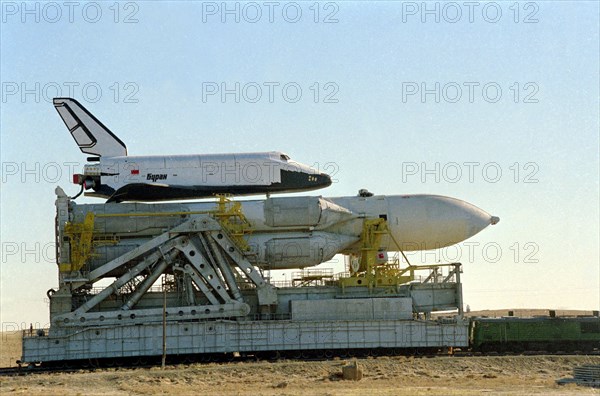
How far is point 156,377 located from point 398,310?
14643mm

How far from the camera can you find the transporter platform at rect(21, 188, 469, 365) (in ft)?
163

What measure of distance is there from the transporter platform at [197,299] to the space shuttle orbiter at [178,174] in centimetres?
81

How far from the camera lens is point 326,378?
42875 millimetres

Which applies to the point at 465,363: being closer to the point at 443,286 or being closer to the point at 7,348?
the point at 443,286

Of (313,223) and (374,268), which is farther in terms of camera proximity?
(374,268)

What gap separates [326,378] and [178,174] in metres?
14.7

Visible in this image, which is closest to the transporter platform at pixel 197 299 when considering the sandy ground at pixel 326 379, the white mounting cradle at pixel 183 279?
the white mounting cradle at pixel 183 279

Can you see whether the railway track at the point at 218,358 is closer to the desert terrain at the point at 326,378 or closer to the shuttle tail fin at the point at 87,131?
the desert terrain at the point at 326,378

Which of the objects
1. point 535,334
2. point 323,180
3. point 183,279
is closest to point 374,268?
point 323,180

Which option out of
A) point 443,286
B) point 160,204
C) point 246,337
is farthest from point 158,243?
point 443,286

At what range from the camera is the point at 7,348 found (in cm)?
8281

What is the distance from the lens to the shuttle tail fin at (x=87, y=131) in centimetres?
5291

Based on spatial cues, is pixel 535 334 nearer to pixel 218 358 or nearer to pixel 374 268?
pixel 374 268

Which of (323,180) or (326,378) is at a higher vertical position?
(323,180)
